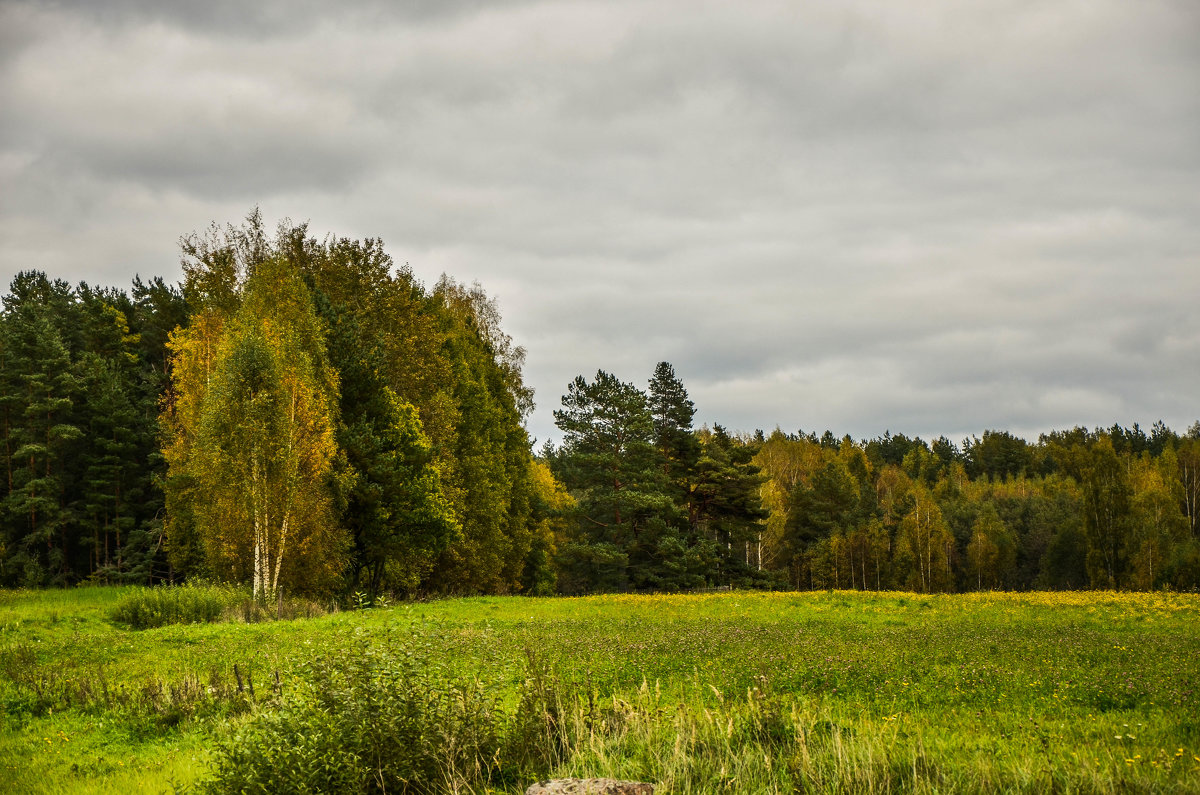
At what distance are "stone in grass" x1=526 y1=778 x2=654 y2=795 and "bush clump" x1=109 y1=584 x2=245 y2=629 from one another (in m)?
19.9

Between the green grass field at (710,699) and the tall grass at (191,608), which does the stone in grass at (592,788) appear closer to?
the green grass field at (710,699)

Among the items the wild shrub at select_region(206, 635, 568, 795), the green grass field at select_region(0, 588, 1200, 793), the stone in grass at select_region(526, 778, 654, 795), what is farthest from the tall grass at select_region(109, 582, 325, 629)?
the stone in grass at select_region(526, 778, 654, 795)

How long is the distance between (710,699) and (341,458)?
2525 centimetres

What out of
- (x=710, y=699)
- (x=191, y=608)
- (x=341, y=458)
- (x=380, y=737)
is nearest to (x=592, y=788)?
(x=380, y=737)

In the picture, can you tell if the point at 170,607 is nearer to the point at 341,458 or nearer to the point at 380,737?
the point at 341,458

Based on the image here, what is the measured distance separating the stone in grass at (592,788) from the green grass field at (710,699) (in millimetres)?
471

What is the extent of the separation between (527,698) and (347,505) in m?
26.4

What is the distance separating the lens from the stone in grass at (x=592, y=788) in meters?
6.84

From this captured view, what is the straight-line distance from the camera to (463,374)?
142ft

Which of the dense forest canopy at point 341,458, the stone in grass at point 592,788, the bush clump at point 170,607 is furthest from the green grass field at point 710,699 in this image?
the dense forest canopy at point 341,458

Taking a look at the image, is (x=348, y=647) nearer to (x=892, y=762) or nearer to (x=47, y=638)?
(x=892, y=762)

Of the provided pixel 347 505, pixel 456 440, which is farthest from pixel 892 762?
pixel 456 440

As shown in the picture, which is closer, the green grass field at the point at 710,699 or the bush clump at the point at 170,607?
the green grass field at the point at 710,699

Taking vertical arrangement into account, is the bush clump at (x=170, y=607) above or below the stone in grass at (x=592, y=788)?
below
